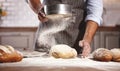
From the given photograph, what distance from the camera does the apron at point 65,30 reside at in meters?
1.42

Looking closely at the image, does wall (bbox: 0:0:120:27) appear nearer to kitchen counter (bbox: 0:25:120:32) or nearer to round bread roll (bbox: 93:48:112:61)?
kitchen counter (bbox: 0:25:120:32)

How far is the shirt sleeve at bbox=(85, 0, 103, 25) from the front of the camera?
1.44 meters

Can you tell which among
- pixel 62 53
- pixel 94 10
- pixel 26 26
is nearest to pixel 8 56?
pixel 62 53

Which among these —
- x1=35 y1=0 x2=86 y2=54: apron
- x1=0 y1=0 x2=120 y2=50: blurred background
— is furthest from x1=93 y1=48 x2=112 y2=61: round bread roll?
x1=0 y1=0 x2=120 y2=50: blurred background

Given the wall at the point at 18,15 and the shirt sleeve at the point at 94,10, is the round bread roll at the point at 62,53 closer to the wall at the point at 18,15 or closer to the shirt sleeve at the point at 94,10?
the shirt sleeve at the point at 94,10

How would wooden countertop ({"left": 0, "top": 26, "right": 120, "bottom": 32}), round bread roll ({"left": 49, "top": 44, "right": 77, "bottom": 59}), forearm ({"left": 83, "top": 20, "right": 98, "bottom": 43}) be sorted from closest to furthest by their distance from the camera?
round bread roll ({"left": 49, "top": 44, "right": 77, "bottom": 59}), forearm ({"left": 83, "top": 20, "right": 98, "bottom": 43}), wooden countertop ({"left": 0, "top": 26, "right": 120, "bottom": 32})

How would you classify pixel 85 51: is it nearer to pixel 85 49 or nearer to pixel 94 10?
pixel 85 49

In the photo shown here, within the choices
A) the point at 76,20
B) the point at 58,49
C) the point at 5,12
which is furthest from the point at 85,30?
the point at 5,12

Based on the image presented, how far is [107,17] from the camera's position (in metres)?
3.39

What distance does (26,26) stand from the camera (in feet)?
11.4

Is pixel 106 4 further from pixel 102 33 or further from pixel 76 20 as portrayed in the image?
pixel 76 20

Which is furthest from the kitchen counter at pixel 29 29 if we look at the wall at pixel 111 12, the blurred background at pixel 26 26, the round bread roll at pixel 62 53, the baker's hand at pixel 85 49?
the round bread roll at pixel 62 53

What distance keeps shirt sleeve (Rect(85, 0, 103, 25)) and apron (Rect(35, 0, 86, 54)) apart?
5 centimetres

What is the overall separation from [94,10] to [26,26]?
2123 mm
